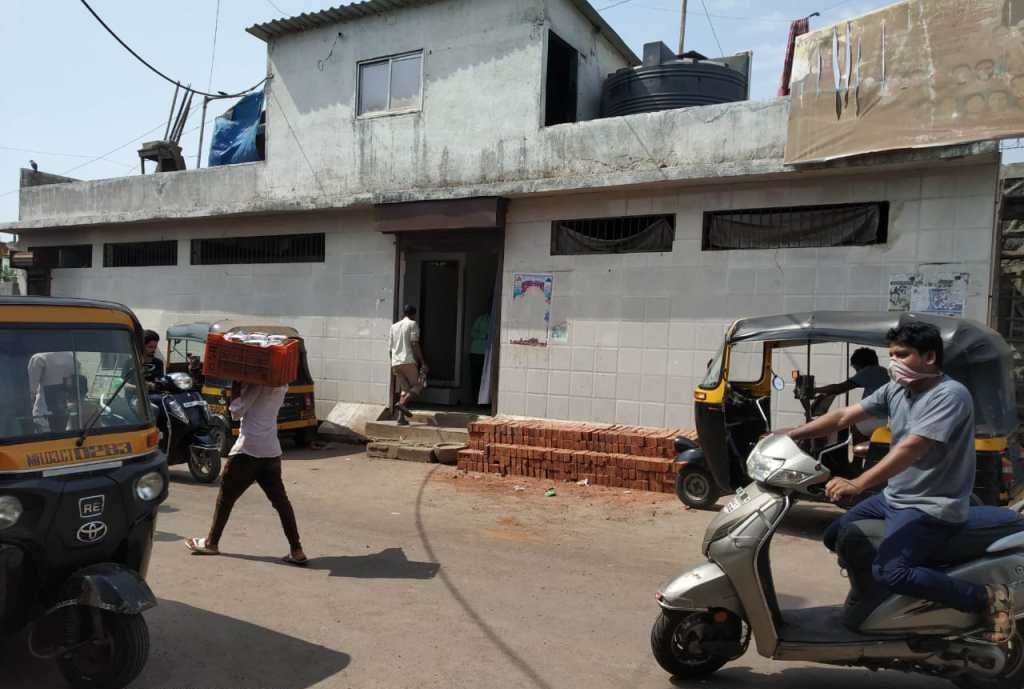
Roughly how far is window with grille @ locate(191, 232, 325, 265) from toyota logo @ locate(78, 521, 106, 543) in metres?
9.42

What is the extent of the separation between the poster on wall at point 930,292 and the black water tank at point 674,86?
3928 mm

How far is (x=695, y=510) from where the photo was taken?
25.8ft

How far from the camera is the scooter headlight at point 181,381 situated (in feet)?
29.5

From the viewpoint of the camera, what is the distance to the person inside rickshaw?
6378 mm

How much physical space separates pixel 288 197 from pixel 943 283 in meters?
9.80

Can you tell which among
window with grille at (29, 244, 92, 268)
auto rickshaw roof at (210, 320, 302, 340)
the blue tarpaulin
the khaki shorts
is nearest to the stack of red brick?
the khaki shorts

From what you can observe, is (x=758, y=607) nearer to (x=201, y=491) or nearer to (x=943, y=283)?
(x=943, y=283)

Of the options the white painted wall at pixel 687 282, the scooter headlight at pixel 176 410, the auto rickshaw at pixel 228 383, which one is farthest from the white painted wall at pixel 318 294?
the scooter headlight at pixel 176 410

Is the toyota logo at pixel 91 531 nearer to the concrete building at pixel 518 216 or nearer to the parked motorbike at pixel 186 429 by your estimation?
the parked motorbike at pixel 186 429

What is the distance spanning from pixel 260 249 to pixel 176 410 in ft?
18.1

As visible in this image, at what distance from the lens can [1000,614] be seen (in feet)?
11.0

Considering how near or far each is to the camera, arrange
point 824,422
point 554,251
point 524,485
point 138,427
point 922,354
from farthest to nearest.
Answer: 1. point 554,251
2. point 524,485
3. point 138,427
4. point 824,422
5. point 922,354

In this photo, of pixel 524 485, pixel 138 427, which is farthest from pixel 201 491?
pixel 138 427

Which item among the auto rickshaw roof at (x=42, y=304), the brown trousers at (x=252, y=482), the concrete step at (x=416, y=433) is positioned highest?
the auto rickshaw roof at (x=42, y=304)
